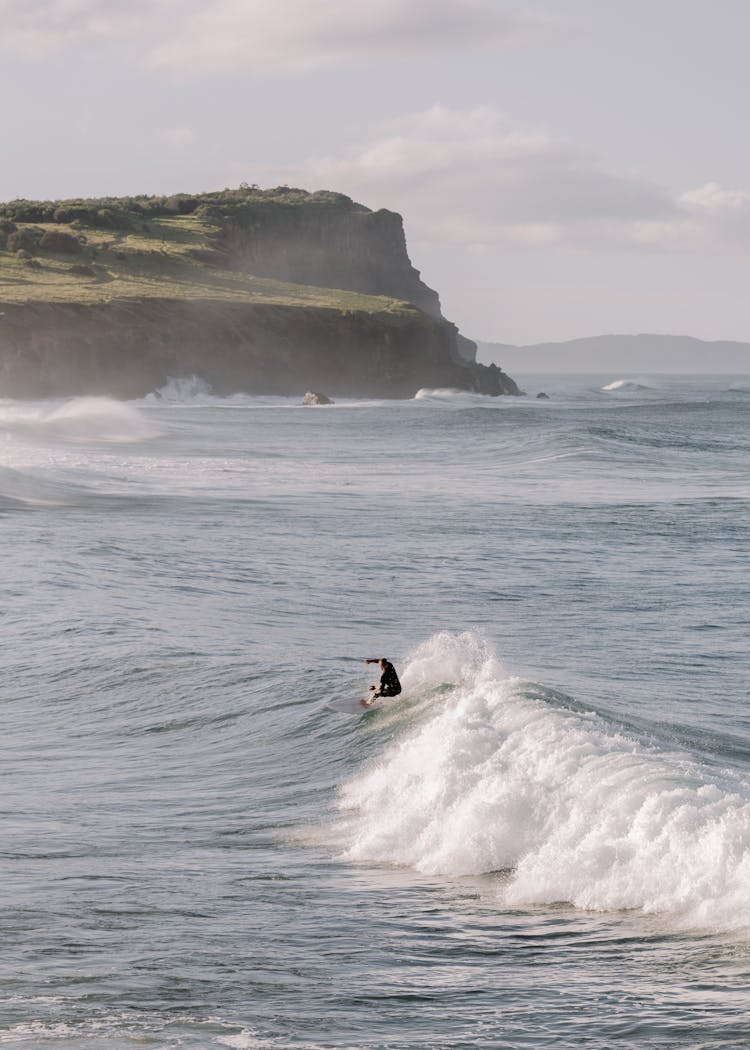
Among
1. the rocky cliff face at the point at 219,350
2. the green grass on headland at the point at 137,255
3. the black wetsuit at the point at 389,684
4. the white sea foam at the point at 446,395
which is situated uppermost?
the green grass on headland at the point at 137,255

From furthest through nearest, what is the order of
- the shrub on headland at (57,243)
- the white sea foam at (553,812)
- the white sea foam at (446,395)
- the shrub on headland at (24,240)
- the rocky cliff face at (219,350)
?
the shrub on headland at (24,240) < the shrub on headland at (57,243) < the white sea foam at (446,395) < the rocky cliff face at (219,350) < the white sea foam at (553,812)

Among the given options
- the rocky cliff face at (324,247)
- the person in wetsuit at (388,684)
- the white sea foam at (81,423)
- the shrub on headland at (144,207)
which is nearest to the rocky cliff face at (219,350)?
the white sea foam at (81,423)

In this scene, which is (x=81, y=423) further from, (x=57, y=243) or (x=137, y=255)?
(x=137, y=255)

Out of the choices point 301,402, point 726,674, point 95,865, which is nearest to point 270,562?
point 726,674

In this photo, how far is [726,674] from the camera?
1973 cm

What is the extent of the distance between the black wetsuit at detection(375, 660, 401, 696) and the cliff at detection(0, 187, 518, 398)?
3772 inches

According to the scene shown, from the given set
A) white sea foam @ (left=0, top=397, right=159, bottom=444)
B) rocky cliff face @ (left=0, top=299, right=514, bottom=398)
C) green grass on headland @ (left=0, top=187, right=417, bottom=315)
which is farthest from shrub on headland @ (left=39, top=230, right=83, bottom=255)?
white sea foam @ (left=0, top=397, right=159, bottom=444)

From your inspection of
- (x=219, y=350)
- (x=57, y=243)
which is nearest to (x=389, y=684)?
(x=219, y=350)

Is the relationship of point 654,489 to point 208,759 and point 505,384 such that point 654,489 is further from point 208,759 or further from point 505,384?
point 505,384

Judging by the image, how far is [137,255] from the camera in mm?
148750

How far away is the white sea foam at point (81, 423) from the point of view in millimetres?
70500

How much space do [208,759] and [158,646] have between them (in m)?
5.29

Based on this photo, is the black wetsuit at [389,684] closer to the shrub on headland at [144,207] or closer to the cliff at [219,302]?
the cliff at [219,302]

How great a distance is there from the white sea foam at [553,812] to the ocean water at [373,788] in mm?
33
